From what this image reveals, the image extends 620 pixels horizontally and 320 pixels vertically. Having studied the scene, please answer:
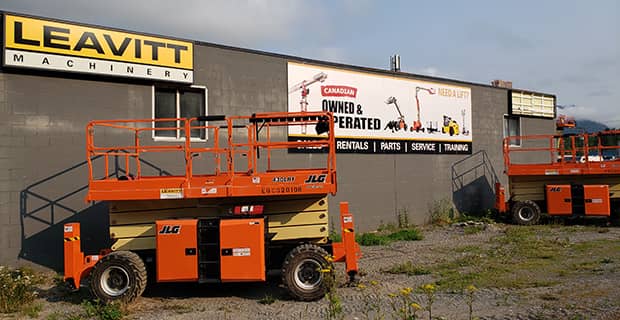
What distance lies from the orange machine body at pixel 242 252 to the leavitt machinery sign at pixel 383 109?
5831 mm

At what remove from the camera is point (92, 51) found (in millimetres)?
10516

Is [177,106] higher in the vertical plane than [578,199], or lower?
higher

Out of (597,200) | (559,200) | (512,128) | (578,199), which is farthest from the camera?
(512,128)

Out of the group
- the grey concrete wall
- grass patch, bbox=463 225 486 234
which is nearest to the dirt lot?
the grey concrete wall

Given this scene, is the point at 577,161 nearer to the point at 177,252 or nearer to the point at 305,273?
the point at 305,273

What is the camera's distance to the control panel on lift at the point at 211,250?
7.79m

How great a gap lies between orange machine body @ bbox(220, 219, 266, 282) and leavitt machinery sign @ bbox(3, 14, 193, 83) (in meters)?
5.19

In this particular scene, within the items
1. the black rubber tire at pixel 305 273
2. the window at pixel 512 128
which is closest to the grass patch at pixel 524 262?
the black rubber tire at pixel 305 273

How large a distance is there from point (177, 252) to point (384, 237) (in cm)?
720

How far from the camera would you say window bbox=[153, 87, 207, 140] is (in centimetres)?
1169

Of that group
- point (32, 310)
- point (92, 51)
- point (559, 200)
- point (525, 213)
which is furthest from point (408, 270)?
point (559, 200)

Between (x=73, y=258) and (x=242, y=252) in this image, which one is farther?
(x=73, y=258)

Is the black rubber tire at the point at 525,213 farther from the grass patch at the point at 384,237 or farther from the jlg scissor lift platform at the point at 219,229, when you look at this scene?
the jlg scissor lift platform at the point at 219,229

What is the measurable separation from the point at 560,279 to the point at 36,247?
1008cm
